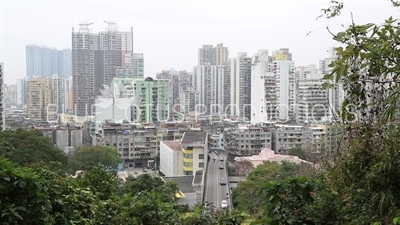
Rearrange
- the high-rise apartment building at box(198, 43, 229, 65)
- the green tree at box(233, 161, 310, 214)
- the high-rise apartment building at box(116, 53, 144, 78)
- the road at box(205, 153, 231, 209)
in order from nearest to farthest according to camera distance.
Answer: the green tree at box(233, 161, 310, 214), the road at box(205, 153, 231, 209), the high-rise apartment building at box(116, 53, 144, 78), the high-rise apartment building at box(198, 43, 229, 65)

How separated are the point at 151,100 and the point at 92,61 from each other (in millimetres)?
4403

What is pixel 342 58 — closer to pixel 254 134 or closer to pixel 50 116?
pixel 254 134

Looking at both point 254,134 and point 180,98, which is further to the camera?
point 180,98

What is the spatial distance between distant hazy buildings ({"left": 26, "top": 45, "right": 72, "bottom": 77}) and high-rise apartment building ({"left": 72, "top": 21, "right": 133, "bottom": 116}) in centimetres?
282

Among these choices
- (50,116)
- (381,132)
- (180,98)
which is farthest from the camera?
(180,98)

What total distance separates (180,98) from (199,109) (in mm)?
1129

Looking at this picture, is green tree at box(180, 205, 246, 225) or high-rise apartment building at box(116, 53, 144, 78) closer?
green tree at box(180, 205, 246, 225)

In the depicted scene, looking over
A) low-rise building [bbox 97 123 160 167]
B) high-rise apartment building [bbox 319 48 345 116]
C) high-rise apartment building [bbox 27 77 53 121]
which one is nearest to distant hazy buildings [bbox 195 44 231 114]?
high-rise apartment building [bbox 27 77 53 121]

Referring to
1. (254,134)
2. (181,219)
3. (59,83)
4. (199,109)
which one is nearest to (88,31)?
(59,83)

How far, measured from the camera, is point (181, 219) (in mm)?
1418

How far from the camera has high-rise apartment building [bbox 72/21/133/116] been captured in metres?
17.5

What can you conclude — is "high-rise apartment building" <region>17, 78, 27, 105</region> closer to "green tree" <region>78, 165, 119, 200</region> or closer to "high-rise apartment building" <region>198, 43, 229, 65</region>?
"high-rise apartment building" <region>198, 43, 229, 65</region>

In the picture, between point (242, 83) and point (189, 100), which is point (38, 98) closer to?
point (189, 100)

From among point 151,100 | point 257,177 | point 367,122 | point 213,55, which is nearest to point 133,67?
point 151,100
